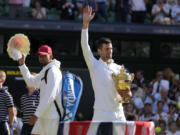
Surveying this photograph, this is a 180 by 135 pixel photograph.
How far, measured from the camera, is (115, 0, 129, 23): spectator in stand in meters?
17.1

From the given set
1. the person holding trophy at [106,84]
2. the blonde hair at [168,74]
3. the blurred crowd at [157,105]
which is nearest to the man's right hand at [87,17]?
the person holding trophy at [106,84]

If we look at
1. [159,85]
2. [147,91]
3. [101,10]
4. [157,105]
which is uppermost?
[101,10]

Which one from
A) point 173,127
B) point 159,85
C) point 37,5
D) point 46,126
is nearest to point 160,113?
point 173,127

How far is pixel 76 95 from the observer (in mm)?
7762

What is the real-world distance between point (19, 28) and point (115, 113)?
394 inches

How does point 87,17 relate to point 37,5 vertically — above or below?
above

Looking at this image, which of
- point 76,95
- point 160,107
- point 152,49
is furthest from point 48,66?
point 152,49

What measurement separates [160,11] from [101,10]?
5.44 feet

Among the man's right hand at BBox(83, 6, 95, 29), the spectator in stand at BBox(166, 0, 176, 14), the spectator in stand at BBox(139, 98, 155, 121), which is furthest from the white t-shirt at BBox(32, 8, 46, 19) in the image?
the man's right hand at BBox(83, 6, 95, 29)

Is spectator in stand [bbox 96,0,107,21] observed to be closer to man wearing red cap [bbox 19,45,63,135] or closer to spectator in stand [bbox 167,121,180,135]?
spectator in stand [bbox 167,121,180,135]

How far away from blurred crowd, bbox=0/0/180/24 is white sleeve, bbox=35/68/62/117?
9.30 metres

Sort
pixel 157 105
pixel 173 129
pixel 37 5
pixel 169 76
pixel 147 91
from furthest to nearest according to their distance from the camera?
pixel 37 5 < pixel 169 76 < pixel 147 91 < pixel 157 105 < pixel 173 129

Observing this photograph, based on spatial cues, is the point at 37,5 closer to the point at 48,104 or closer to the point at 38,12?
the point at 38,12

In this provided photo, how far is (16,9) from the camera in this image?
16.8m
